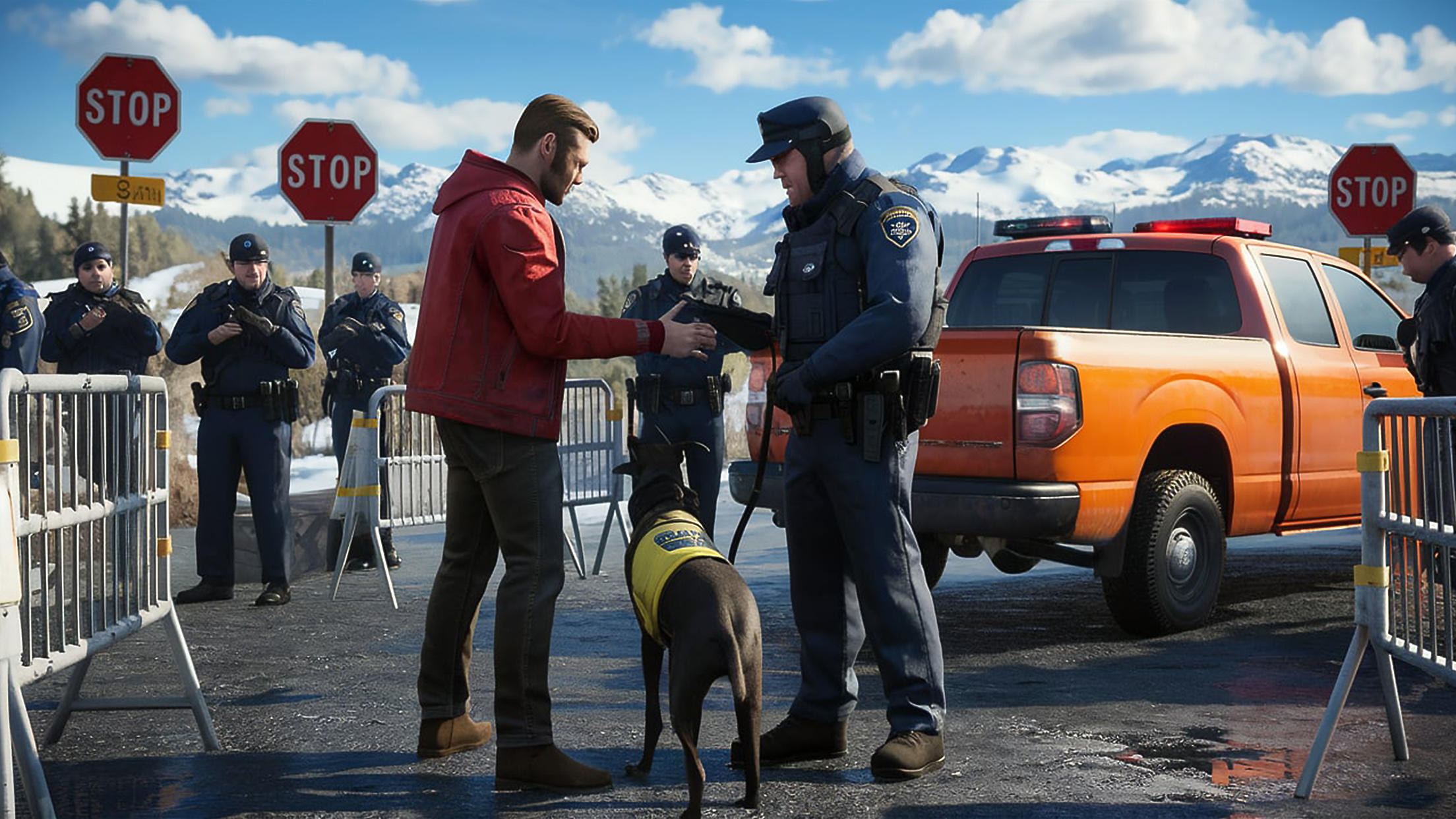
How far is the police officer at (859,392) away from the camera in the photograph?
4.46 meters

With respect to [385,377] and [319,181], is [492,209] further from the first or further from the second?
[319,181]

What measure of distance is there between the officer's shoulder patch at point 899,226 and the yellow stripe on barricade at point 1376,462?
5.17 feet

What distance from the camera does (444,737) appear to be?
4812 mm

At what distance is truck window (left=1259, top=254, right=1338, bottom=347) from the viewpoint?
25.4 feet

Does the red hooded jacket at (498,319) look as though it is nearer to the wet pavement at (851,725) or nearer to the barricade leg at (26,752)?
the wet pavement at (851,725)

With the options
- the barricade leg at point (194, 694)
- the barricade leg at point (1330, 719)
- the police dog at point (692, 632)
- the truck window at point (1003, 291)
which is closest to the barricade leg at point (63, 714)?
the barricade leg at point (194, 694)

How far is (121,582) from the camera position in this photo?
4.75m

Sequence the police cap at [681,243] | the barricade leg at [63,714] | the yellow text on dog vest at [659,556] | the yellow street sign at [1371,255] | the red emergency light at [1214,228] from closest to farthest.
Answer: the yellow text on dog vest at [659,556]
the barricade leg at [63,714]
the red emergency light at [1214,228]
the police cap at [681,243]
the yellow street sign at [1371,255]

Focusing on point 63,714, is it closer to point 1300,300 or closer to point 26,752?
point 26,752

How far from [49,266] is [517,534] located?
157 feet

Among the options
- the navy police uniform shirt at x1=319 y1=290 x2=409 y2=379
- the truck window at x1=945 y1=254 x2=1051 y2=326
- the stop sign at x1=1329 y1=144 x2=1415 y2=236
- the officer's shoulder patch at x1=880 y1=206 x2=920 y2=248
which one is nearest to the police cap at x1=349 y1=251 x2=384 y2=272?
the navy police uniform shirt at x1=319 y1=290 x2=409 y2=379

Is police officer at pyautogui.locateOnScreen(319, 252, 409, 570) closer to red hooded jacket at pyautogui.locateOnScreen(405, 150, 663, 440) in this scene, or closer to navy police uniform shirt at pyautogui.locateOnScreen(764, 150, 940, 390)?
red hooded jacket at pyautogui.locateOnScreen(405, 150, 663, 440)

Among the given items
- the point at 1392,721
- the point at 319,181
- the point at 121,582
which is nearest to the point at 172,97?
the point at 319,181

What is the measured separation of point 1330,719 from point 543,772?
2.42m
